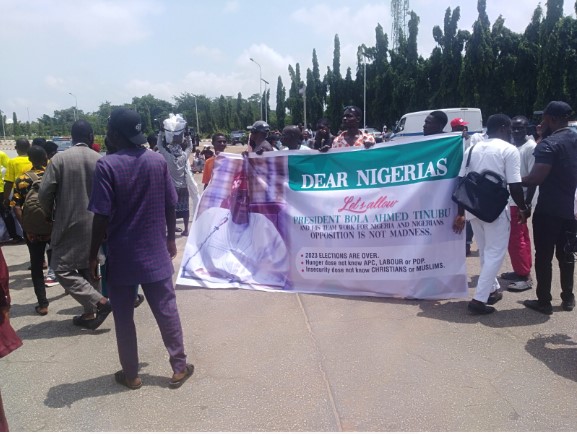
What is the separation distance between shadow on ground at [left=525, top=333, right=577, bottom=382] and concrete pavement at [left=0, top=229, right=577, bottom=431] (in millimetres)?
13

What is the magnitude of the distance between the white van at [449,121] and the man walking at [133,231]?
1791cm

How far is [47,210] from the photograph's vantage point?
4.52 metres

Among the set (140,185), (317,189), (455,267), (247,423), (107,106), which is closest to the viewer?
(247,423)

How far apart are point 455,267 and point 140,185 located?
3.14m

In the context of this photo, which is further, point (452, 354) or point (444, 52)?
point (444, 52)

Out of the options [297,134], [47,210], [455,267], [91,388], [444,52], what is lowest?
[91,388]

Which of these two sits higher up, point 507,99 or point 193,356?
point 507,99

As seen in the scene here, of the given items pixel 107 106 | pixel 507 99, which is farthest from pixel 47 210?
pixel 107 106

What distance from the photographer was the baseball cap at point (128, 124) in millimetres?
3375

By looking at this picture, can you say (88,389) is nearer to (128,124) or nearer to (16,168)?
(128,124)

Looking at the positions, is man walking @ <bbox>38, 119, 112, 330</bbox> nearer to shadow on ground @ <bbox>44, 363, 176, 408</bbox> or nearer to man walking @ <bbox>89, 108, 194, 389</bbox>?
shadow on ground @ <bbox>44, 363, 176, 408</bbox>

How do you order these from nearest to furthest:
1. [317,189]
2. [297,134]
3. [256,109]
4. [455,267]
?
[455,267] < [317,189] < [297,134] < [256,109]

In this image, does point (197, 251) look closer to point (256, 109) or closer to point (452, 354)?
point (452, 354)

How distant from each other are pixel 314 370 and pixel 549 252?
98.7 inches
